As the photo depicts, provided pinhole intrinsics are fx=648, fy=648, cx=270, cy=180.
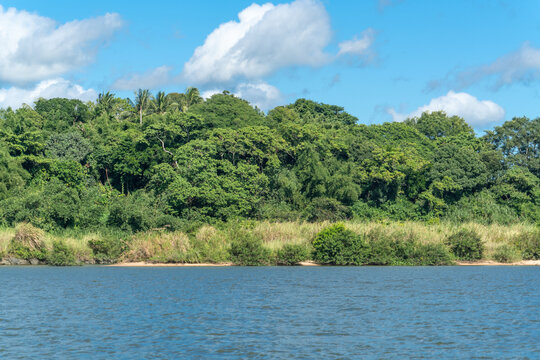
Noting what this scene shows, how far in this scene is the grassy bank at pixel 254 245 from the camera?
57.6m

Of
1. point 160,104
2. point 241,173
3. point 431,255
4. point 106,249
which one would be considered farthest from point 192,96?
point 431,255

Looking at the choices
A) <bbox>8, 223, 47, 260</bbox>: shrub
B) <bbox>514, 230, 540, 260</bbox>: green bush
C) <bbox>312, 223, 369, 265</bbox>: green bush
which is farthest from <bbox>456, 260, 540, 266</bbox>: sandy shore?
<bbox>8, 223, 47, 260</bbox>: shrub

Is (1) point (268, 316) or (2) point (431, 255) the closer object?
(1) point (268, 316)

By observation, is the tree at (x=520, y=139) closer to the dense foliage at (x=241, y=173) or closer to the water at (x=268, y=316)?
the dense foliage at (x=241, y=173)

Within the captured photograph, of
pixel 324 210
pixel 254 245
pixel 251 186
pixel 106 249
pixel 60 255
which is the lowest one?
pixel 60 255

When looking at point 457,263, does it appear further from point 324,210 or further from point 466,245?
point 324,210

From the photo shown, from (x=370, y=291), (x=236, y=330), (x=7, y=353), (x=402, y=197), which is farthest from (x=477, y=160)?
(x=7, y=353)

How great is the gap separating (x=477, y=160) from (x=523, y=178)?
6180mm

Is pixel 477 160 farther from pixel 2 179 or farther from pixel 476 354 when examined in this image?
pixel 476 354

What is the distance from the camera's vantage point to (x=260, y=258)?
58.1 metres

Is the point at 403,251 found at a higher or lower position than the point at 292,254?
higher

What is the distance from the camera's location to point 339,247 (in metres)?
57.4

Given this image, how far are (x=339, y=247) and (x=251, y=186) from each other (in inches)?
785

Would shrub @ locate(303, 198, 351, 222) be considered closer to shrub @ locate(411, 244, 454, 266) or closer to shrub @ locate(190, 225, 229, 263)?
shrub @ locate(411, 244, 454, 266)
